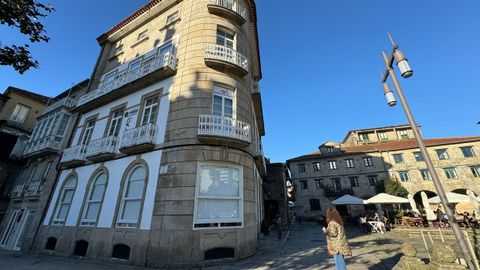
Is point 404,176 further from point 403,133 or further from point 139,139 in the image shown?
point 139,139

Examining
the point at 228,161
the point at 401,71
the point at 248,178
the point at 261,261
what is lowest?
the point at 261,261

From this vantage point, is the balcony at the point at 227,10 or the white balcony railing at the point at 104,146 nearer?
the white balcony railing at the point at 104,146

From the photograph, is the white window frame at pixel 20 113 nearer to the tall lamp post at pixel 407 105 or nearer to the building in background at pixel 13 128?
the building in background at pixel 13 128

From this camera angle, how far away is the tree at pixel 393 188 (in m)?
28.1

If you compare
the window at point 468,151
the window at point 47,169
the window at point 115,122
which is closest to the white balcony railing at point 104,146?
the window at point 115,122

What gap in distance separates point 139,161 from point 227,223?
5.38 m

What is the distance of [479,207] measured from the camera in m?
14.8

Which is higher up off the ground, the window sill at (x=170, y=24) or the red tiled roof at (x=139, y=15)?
the red tiled roof at (x=139, y=15)

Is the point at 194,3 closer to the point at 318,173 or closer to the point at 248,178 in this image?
the point at 248,178

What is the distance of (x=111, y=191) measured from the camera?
1088cm

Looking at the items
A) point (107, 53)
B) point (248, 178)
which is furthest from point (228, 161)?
point (107, 53)

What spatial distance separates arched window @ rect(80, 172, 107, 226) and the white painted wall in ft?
1.26

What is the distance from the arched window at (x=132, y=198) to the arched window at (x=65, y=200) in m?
5.08

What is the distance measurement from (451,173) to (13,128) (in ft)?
176
